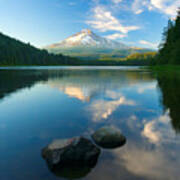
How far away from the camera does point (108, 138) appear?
8.27 metres

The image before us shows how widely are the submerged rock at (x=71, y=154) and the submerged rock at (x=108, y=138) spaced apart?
0.96m

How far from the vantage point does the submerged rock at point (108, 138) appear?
812 cm

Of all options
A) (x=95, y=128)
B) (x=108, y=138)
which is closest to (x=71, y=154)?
(x=108, y=138)

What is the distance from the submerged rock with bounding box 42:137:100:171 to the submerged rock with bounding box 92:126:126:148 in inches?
37.9

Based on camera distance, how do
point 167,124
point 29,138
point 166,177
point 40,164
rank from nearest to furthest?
point 166,177
point 40,164
point 29,138
point 167,124

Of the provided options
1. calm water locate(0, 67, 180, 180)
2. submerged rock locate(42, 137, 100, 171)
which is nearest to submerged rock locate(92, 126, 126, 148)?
calm water locate(0, 67, 180, 180)

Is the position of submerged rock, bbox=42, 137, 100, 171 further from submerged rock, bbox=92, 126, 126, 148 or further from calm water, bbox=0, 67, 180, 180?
submerged rock, bbox=92, 126, 126, 148

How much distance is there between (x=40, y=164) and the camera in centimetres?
666

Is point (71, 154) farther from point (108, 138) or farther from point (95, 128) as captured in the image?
point (95, 128)

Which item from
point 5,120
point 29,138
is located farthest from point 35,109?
point 29,138

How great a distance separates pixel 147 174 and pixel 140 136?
3250mm

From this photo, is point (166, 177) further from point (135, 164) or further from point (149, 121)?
point (149, 121)

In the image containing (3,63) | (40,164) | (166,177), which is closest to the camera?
(166,177)

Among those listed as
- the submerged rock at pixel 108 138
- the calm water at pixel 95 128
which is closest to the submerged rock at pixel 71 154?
the calm water at pixel 95 128
